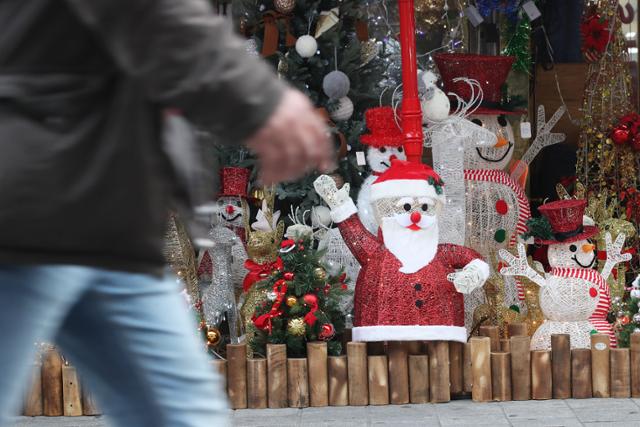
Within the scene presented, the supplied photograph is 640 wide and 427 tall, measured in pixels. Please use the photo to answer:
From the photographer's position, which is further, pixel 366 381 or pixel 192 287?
pixel 192 287

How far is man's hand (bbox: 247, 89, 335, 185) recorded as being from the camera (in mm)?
1497

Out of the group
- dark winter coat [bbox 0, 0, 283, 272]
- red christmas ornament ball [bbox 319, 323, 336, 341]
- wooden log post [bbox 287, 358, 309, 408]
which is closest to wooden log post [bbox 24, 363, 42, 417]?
wooden log post [bbox 287, 358, 309, 408]

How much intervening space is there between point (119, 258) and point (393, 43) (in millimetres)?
5477

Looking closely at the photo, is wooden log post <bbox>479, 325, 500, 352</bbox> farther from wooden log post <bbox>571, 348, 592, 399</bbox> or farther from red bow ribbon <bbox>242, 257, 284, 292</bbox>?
red bow ribbon <bbox>242, 257, 284, 292</bbox>

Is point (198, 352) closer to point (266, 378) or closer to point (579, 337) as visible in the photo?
point (266, 378)

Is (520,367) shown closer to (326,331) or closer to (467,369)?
(467,369)

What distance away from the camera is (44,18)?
1500 millimetres

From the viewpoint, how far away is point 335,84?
5.83 m

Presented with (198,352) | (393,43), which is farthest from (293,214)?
(198,352)

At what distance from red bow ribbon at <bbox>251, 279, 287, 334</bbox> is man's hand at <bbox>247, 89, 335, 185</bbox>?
3.02 meters

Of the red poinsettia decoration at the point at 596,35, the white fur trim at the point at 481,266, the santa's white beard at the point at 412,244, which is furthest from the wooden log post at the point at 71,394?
the red poinsettia decoration at the point at 596,35

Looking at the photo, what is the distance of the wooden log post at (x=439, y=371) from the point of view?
14.8 feet

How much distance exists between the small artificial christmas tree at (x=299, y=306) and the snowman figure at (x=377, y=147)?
0.89 metres

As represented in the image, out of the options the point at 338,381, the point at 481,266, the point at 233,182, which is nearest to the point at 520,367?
the point at 481,266
